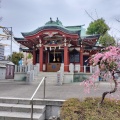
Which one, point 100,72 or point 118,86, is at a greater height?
point 100,72

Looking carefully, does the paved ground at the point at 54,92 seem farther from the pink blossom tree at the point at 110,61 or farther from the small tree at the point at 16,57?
the small tree at the point at 16,57

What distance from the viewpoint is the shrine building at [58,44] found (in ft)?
49.8

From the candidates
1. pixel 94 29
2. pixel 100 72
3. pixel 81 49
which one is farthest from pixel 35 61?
pixel 100 72

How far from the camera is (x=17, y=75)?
15.4 metres

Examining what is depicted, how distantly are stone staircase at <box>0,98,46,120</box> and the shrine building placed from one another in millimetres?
8910

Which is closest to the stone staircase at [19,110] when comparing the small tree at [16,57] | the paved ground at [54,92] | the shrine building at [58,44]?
the paved ground at [54,92]

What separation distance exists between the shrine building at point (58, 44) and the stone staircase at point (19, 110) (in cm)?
891

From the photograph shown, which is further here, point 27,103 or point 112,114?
point 27,103

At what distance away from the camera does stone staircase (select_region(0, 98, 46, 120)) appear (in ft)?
15.7

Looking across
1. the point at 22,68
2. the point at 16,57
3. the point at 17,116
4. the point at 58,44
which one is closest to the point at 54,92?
the point at 17,116

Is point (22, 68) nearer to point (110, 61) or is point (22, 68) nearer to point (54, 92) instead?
point (54, 92)

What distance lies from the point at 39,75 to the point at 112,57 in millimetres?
11307

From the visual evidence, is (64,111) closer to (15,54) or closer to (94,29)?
(94,29)

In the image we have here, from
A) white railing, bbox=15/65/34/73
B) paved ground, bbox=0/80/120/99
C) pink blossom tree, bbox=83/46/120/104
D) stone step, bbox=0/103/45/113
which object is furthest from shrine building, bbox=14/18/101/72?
pink blossom tree, bbox=83/46/120/104
